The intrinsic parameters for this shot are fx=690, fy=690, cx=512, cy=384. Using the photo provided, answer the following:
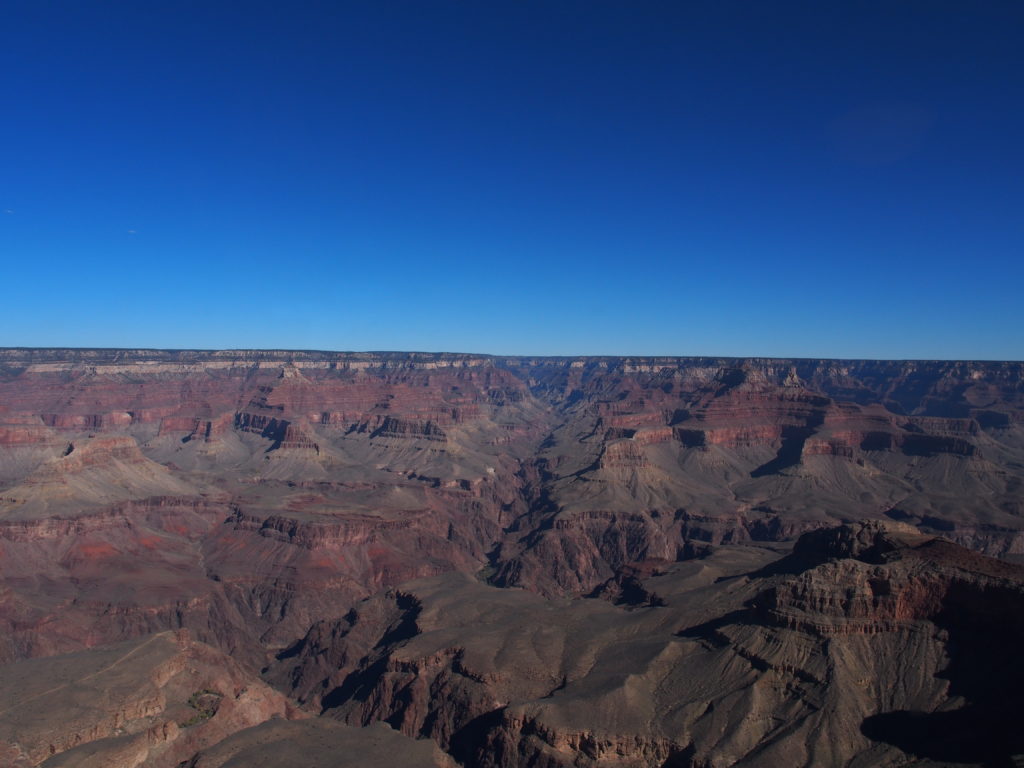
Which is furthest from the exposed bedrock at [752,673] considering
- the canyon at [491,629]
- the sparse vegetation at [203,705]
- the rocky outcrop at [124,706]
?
the sparse vegetation at [203,705]

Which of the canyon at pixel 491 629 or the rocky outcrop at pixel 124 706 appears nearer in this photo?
the rocky outcrop at pixel 124 706

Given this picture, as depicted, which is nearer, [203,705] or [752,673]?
[752,673]

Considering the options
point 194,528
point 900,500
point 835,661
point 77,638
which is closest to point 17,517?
point 194,528

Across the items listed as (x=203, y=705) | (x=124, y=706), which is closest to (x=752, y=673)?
(x=203, y=705)

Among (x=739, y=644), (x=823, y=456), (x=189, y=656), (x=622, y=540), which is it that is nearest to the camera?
(x=739, y=644)

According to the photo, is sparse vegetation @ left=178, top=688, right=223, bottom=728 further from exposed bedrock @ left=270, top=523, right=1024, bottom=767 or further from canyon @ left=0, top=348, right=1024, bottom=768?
exposed bedrock @ left=270, top=523, right=1024, bottom=767

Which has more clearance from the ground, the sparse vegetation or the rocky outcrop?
the rocky outcrop

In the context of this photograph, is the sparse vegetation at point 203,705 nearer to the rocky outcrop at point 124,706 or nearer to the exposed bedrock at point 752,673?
the rocky outcrop at point 124,706

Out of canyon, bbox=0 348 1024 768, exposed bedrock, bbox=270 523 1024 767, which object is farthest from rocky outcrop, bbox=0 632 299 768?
exposed bedrock, bbox=270 523 1024 767

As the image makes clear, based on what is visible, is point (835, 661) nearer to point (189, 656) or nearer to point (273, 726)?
point (273, 726)

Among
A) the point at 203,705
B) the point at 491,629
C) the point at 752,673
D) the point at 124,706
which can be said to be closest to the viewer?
the point at 124,706

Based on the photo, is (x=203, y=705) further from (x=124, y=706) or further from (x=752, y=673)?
(x=752, y=673)
